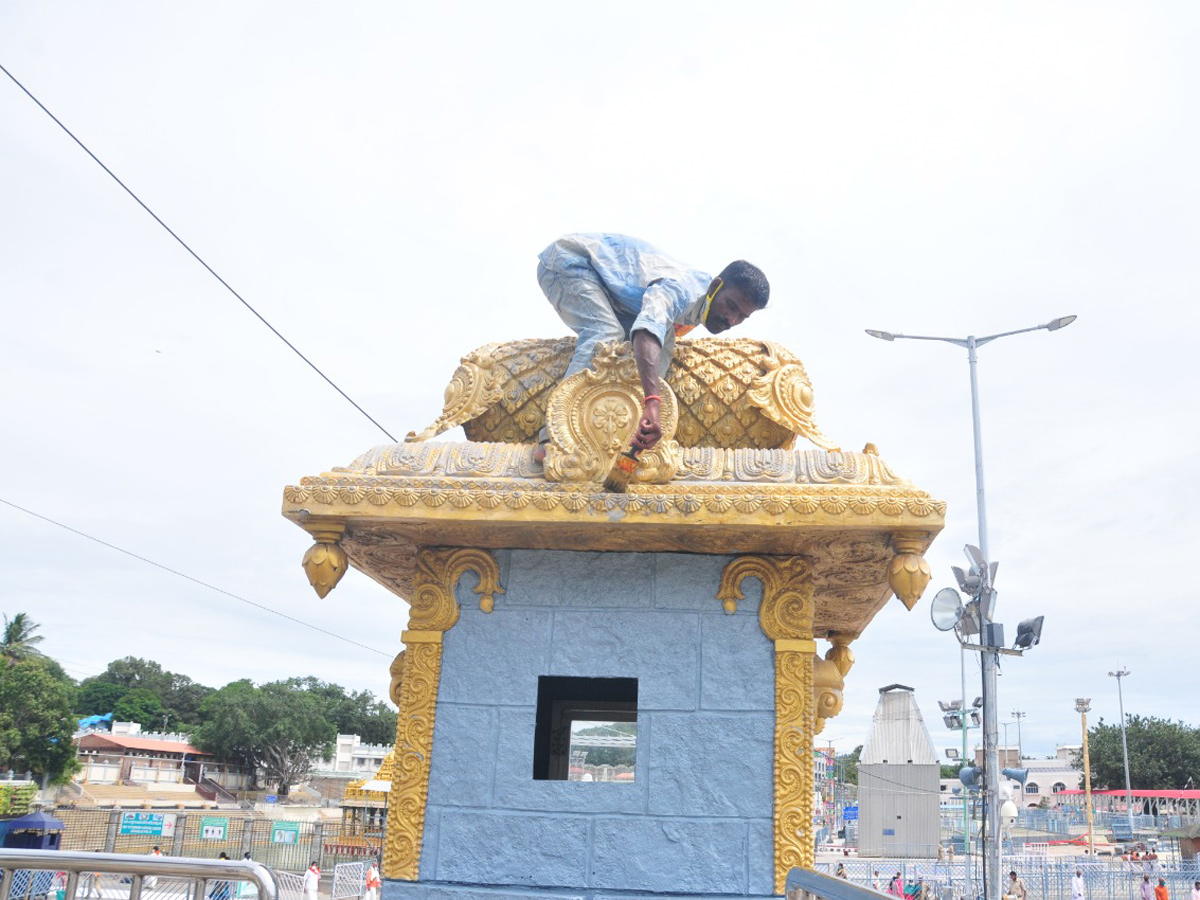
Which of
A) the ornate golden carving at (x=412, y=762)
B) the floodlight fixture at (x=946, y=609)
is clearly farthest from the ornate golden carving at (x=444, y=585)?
the floodlight fixture at (x=946, y=609)

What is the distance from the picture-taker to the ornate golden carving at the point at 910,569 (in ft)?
16.5

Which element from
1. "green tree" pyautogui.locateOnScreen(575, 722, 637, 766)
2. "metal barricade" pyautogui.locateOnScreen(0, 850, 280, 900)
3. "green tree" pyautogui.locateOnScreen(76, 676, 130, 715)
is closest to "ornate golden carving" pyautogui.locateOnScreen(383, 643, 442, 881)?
"green tree" pyautogui.locateOnScreen(575, 722, 637, 766)

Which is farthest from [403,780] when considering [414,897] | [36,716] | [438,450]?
[36,716]

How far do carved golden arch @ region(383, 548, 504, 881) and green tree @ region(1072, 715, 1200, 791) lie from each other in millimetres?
77337

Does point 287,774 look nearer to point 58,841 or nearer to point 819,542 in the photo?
point 58,841

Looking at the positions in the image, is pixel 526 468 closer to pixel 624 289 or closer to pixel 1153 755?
pixel 624 289

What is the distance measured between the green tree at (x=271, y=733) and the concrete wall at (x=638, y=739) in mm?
71454

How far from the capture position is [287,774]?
7250cm

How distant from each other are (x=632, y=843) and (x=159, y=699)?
344 feet

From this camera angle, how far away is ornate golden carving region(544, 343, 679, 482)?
5211mm

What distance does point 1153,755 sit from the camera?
71.9 metres

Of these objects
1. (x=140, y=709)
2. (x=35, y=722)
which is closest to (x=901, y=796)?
(x=35, y=722)

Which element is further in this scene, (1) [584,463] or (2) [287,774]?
(2) [287,774]

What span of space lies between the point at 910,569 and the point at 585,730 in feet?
7.98
